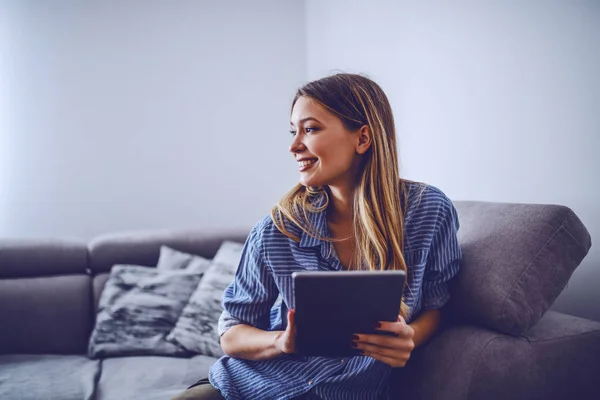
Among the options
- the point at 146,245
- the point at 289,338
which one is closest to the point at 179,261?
the point at 146,245

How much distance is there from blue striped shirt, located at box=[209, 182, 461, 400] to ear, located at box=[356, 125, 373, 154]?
0.44 feet

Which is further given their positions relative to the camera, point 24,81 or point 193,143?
point 193,143

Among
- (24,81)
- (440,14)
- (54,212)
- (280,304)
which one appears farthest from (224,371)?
(24,81)

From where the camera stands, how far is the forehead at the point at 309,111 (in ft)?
3.97

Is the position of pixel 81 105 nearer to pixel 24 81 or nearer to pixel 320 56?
pixel 24 81

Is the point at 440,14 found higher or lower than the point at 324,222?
higher

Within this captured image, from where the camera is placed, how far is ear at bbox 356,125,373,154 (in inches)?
48.4

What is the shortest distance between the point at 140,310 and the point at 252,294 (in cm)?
108

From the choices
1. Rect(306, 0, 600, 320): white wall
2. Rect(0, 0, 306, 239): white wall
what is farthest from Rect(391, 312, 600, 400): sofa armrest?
Rect(0, 0, 306, 239): white wall

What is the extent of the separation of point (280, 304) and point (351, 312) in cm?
37

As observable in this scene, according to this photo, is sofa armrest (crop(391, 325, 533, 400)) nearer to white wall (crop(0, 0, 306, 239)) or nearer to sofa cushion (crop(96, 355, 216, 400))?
sofa cushion (crop(96, 355, 216, 400))

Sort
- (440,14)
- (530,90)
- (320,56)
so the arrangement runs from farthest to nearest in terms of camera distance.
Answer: (320,56)
(440,14)
(530,90)

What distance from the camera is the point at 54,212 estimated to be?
2.82 m

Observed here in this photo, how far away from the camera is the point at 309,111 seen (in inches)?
47.9
